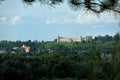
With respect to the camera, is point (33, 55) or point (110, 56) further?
point (33, 55)

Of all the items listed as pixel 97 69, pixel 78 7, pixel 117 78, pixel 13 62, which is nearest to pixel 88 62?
pixel 97 69

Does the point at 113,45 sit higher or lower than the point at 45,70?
higher

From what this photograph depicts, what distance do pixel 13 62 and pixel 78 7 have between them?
32.0ft

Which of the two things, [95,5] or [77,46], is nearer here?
[95,5]

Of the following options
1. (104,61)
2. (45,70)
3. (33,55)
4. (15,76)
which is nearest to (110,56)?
(104,61)

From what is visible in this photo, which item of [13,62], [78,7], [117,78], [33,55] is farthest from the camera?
[33,55]

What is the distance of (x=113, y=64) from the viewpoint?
108 inches

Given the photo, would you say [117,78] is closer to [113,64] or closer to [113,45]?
[113,64]

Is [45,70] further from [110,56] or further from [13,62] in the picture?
[110,56]

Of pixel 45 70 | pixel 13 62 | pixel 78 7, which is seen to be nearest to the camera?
pixel 78 7

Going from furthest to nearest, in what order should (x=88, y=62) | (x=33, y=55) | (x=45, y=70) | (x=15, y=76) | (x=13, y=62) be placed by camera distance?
(x=45, y=70)
(x=33, y=55)
(x=13, y=62)
(x=15, y=76)
(x=88, y=62)

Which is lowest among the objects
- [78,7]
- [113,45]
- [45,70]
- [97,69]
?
[45,70]

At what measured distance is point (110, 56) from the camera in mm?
2865

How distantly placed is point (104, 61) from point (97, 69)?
156 mm
